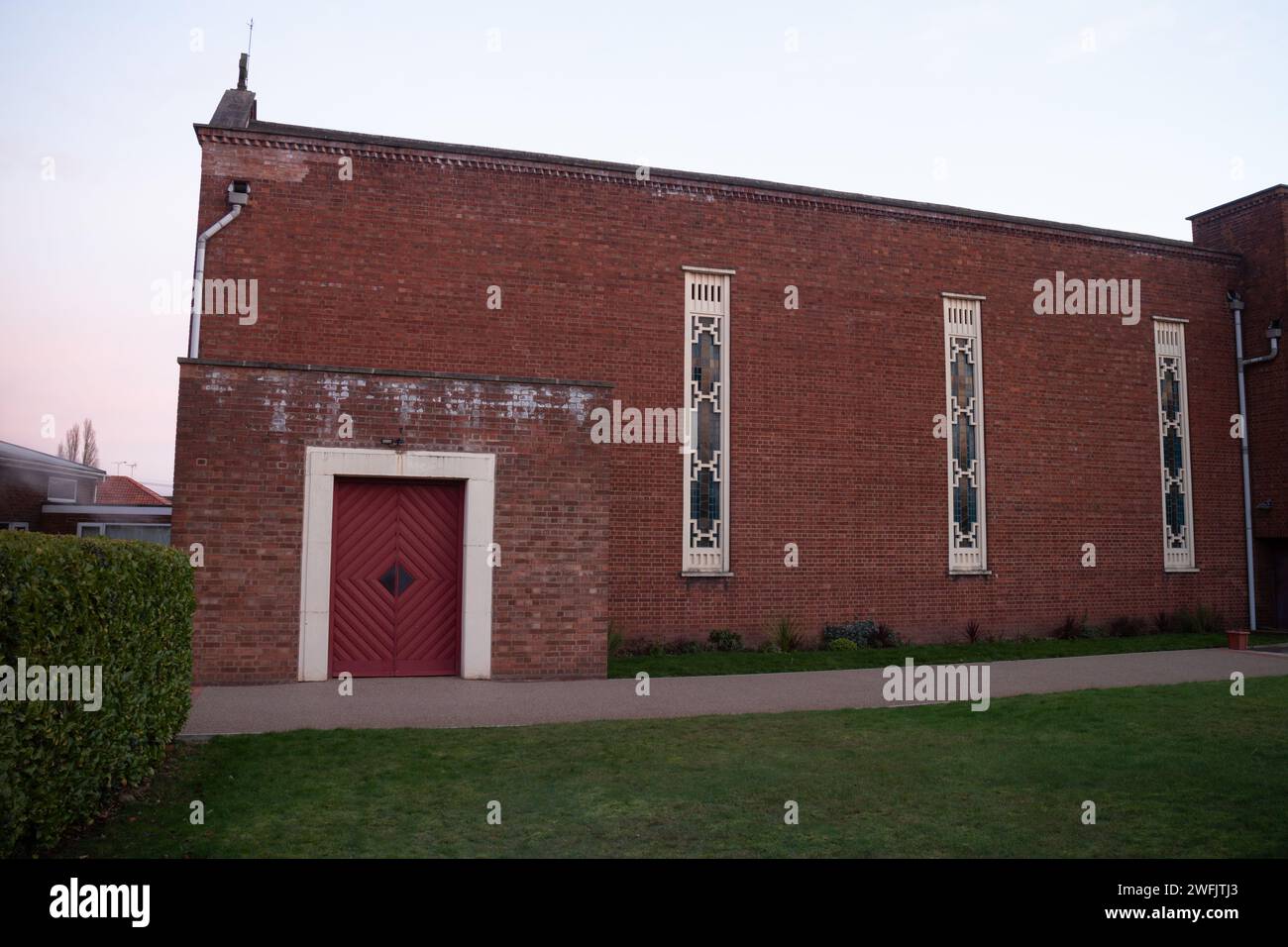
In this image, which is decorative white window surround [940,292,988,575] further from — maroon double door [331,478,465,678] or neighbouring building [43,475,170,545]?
neighbouring building [43,475,170,545]

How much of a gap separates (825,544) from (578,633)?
5.61 meters

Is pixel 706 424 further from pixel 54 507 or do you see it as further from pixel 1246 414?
pixel 54 507

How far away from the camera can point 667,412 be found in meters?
14.9

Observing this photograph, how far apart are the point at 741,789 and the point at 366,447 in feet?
22.1

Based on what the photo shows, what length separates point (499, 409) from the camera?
11523 mm

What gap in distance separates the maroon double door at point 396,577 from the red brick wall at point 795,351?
1.09 metres

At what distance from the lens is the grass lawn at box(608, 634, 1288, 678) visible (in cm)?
1268

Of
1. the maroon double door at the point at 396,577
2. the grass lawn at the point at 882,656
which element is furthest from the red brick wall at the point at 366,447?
the grass lawn at the point at 882,656

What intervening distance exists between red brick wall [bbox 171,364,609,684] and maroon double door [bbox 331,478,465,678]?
1.71 feet

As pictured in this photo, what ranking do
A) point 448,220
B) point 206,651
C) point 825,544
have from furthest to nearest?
1. point 825,544
2. point 448,220
3. point 206,651

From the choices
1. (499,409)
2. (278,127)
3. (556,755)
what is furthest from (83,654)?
(278,127)

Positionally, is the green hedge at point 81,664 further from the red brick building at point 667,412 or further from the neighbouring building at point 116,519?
the neighbouring building at point 116,519

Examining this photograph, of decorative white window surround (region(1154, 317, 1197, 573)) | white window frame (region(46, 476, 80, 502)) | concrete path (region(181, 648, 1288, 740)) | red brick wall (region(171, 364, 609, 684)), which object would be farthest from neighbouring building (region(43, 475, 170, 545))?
decorative white window surround (region(1154, 317, 1197, 573))
